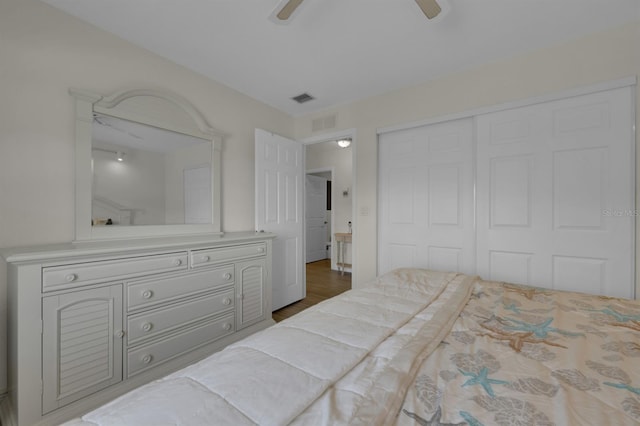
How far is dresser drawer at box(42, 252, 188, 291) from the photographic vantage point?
4.60 ft

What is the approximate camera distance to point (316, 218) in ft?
20.7

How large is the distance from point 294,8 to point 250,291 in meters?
2.14


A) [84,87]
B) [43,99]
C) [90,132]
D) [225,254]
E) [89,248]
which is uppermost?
[84,87]

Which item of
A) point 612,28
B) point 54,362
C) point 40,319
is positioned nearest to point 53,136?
point 40,319

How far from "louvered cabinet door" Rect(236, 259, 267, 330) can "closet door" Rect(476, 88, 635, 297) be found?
202 cm

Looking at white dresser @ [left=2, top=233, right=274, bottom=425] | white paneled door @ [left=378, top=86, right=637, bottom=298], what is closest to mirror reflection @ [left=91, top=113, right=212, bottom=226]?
white dresser @ [left=2, top=233, right=274, bottom=425]

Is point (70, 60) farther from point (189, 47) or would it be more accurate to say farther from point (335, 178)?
point (335, 178)

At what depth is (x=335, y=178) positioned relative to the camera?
555cm

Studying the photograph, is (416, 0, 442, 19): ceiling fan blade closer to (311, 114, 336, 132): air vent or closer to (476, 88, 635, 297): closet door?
(476, 88, 635, 297): closet door

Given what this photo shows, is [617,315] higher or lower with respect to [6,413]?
higher

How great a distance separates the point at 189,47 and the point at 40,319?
6.84 ft

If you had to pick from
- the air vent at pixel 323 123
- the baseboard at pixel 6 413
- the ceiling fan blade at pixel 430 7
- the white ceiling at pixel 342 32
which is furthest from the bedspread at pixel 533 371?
the air vent at pixel 323 123

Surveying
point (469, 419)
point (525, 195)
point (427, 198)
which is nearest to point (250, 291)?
point (427, 198)

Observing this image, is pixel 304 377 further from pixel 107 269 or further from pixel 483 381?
pixel 107 269
